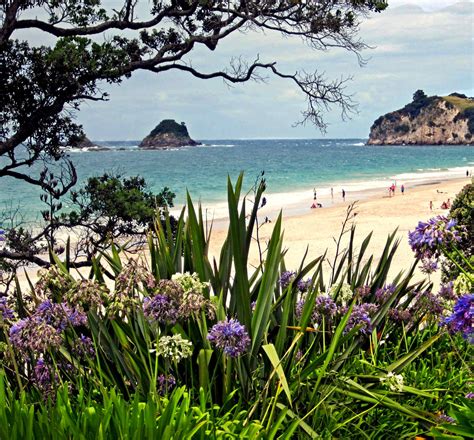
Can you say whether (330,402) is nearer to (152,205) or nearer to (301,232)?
(152,205)

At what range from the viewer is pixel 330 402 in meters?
3.09

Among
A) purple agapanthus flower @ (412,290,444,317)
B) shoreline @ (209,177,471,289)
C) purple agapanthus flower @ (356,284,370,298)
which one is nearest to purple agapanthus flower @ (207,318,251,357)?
purple agapanthus flower @ (356,284,370,298)

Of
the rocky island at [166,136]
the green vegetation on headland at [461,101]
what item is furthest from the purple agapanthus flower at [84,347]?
the green vegetation on headland at [461,101]

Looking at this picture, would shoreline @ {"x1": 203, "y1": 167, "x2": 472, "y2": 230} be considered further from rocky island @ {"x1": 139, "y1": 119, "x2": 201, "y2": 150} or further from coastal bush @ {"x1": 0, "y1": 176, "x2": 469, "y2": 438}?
rocky island @ {"x1": 139, "y1": 119, "x2": 201, "y2": 150}

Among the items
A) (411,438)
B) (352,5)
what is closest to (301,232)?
(352,5)

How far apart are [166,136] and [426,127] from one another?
55.5 metres

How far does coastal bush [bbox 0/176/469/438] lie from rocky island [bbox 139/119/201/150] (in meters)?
145

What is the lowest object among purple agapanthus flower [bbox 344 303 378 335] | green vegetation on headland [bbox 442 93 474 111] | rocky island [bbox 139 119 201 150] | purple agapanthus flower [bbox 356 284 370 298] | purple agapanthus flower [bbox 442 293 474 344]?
purple agapanthus flower [bbox 344 303 378 335]

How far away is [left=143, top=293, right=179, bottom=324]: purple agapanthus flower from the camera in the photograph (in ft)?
8.93

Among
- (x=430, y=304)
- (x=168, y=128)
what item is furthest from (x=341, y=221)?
(x=168, y=128)

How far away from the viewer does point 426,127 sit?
156625mm

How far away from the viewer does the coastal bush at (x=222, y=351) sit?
2.71m

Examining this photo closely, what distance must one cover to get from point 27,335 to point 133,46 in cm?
743

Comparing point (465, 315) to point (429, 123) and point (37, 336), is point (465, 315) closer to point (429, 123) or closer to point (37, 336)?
point (37, 336)
